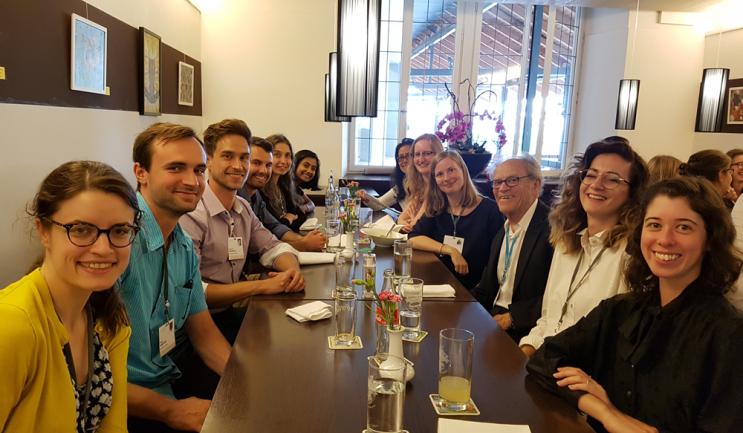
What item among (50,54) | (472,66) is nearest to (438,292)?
(50,54)

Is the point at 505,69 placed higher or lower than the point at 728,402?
higher

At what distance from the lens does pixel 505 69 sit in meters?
6.55

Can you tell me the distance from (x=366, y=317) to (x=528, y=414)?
733 millimetres

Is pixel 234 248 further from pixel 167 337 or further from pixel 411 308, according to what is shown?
pixel 411 308

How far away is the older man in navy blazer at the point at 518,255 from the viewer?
230cm

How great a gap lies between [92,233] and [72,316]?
220 millimetres

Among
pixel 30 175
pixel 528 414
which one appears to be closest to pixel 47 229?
pixel 528 414

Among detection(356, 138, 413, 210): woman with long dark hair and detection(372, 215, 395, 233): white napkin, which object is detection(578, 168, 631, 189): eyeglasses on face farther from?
detection(356, 138, 413, 210): woman with long dark hair

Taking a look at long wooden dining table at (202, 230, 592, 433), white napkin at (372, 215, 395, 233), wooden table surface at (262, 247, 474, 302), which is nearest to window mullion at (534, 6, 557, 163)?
white napkin at (372, 215, 395, 233)

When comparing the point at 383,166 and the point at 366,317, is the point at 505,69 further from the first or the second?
the point at 366,317

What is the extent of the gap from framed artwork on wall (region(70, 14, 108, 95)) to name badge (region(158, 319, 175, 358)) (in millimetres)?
1743

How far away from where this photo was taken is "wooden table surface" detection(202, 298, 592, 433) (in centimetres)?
114

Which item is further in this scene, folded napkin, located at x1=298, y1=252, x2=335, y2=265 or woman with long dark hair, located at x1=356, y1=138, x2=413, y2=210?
woman with long dark hair, located at x1=356, y1=138, x2=413, y2=210

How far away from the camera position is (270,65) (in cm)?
575
